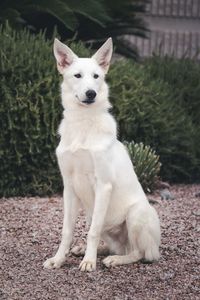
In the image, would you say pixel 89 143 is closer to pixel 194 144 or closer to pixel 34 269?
pixel 34 269

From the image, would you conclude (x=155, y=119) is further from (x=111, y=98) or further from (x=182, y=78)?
(x=182, y=78)

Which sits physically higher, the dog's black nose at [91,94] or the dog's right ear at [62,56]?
the dog's right ear at [62,56]

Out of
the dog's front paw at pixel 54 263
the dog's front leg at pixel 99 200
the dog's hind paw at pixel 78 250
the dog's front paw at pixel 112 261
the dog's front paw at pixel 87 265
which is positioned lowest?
the dog's hind paw at pixel 78 250

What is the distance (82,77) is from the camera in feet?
18.5

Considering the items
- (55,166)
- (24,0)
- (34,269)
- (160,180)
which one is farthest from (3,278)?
(24,0)

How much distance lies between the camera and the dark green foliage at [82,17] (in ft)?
35.0

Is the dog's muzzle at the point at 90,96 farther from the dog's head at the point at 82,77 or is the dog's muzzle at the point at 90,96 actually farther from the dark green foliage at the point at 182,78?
the dark green foliage at the point at 182,78

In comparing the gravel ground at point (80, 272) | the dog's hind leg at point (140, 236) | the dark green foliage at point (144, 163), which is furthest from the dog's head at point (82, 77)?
the dark green foliage at point (144, 163)

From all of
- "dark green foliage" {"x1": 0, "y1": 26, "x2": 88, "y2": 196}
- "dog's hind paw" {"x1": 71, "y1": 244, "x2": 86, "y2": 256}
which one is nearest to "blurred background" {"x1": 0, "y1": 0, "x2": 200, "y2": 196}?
"dark green foliage" {"x1": 0, "y1": 26, "x2": 88, "y2": 196}

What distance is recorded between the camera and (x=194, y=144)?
10156 mm

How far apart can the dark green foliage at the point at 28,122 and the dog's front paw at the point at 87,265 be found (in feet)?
10.1

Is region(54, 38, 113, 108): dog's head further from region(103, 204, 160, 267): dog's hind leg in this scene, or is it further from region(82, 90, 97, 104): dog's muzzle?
region(103, 204, 160, 267): dog's hind leg

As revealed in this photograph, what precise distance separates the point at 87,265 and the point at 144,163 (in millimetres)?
3353

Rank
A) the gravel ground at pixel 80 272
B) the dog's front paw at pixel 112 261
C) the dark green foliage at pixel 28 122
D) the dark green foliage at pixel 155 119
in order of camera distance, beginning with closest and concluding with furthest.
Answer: the gravel ground at pixel 80 272 → the dog's front paw at pixel 112 261 → the dark green foliage at pixel 28 122 → the dark green foliage at pixel 155 119
